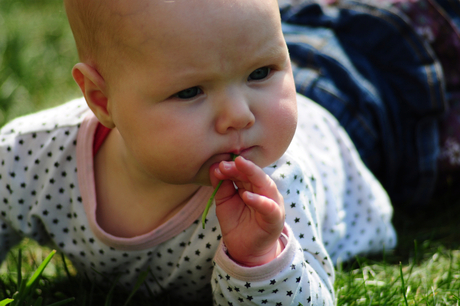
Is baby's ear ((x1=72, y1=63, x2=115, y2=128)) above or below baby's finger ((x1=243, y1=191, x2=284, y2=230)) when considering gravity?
above

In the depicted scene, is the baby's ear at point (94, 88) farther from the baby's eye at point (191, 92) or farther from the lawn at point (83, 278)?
the lawn at point (83, 278)

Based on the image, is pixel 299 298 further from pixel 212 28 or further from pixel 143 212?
pixel 212 28

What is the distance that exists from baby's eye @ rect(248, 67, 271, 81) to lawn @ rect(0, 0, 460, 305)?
65cm

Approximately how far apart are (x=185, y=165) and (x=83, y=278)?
70cm

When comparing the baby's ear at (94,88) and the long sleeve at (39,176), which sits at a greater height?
the baby's ear at (94,88)

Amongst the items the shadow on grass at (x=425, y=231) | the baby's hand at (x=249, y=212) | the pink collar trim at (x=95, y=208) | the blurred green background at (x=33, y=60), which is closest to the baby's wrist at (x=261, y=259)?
the baby's hand at (x=249, y=212)

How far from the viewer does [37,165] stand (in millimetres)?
1496

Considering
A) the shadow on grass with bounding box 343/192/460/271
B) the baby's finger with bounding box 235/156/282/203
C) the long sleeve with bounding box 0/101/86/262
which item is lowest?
the shadow on grass with bounding box 343/192/460/271

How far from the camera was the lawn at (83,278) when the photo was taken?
141 cm

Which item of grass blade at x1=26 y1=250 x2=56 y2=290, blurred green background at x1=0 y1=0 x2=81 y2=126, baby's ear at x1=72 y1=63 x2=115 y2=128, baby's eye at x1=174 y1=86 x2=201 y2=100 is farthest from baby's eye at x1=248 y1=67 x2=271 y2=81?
blurred green background at x1=0 y1=0 x2=81 y2=126

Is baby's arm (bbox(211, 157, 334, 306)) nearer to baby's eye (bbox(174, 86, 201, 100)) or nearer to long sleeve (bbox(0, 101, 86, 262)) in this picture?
baby's eye (bbox(174, 86, 201, 100))

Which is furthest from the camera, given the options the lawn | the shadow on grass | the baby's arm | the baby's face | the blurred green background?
the blurred green background

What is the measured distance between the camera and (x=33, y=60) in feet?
9.07

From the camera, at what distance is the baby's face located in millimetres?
957
